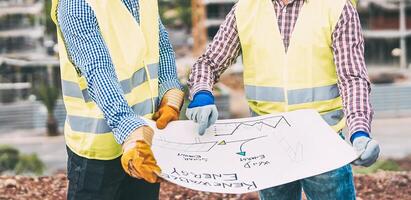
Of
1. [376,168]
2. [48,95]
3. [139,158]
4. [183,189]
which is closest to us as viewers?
[139,158]

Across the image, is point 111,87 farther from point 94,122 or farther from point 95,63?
point 94,122

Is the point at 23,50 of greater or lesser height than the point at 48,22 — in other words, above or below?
below

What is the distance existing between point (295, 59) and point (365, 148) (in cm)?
31

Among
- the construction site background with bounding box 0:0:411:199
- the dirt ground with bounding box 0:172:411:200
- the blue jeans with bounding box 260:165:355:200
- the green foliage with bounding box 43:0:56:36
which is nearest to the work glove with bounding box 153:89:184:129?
the blue jeans with bounding box 260:165:355:200

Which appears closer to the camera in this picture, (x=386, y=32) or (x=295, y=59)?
(x=295, y=59)

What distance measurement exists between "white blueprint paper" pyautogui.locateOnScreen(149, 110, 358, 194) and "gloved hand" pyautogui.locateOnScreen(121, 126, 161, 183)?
0.48 ft

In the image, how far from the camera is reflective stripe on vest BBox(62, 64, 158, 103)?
1888 millimetres

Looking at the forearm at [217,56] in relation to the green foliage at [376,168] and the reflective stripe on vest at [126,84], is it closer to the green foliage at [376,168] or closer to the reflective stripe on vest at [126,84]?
the reflective stripe on vest at [126,84]

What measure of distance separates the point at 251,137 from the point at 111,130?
1.11ft

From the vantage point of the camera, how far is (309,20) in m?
1.92

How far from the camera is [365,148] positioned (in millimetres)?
1741

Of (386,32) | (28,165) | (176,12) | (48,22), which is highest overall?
(176,12)

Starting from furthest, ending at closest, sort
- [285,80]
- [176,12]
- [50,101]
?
1. [50,101]
2. [176,12]
3. [285,80]

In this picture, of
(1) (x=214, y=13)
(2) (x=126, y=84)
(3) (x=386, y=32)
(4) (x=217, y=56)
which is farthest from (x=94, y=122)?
(3) (x=386, y=32)
